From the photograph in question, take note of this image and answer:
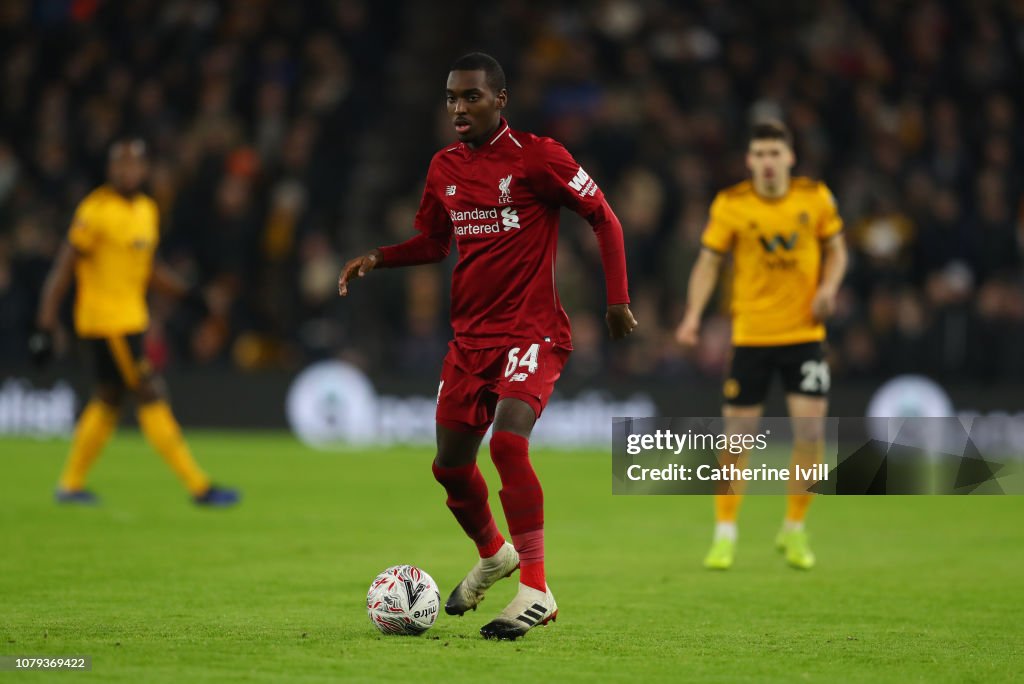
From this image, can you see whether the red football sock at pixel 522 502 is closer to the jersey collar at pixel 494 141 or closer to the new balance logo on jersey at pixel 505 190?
the new balance logo on jersey at pixel 505 190

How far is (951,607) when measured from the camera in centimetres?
753

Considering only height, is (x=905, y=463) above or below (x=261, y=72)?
below

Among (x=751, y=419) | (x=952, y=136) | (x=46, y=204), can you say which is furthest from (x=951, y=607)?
(x=46, y=204)

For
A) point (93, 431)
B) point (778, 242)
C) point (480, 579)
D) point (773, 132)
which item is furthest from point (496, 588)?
point (93, 431)

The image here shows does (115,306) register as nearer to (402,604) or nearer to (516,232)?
(516,232)

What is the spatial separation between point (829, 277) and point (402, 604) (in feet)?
13.0

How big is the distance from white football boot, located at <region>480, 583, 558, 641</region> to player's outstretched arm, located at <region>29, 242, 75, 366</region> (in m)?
6.01

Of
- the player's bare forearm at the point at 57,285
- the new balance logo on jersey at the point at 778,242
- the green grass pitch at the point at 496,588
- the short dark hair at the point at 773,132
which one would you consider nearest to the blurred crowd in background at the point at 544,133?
the green grass pitch at the point at 496,588

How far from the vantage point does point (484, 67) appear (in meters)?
6.58

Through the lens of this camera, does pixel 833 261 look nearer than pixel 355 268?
No

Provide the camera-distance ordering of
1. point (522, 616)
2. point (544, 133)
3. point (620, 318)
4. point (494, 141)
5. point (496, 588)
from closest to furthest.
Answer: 1. point (522, 616)
2. point (620, 318)
3. point (494, 141)
4. point (496, 588)
5. point (544, 133)

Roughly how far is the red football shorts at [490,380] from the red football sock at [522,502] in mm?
200

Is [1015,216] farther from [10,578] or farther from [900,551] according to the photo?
[10,578]

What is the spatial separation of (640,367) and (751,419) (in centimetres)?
797
